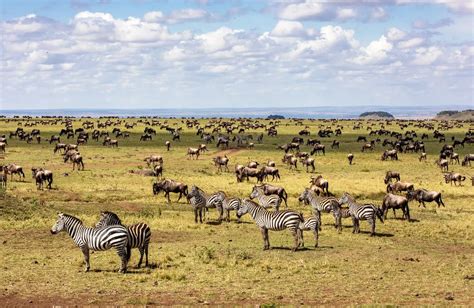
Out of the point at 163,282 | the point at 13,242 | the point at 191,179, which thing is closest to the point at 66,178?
the point at 191,179

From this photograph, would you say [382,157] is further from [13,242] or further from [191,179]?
[13,242]

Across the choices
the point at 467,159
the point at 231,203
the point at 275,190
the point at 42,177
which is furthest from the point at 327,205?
the point at 467,159

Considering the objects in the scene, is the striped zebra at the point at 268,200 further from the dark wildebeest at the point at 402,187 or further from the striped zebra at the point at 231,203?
the dark wildebeest at the point at 402,187

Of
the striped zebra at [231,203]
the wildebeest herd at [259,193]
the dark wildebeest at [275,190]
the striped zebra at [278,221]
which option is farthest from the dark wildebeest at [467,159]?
the striped zebra at [278,221]

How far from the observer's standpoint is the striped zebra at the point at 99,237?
18938 mm

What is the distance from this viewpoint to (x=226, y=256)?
2269cm

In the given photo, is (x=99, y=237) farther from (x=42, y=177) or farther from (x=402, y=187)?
(x=402, y=187)

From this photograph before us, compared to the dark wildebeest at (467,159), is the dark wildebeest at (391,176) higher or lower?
lower

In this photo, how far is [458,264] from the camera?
22.2m

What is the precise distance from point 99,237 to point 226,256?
18.2 feet

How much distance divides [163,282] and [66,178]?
30993 millimetres

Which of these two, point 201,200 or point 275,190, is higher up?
point 201,200

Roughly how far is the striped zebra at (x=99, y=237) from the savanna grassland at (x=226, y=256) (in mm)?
864

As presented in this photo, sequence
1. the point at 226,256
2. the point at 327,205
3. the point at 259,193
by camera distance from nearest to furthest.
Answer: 1. the point at 226,256
2. the point at 327,205
3. the point at 259,193
